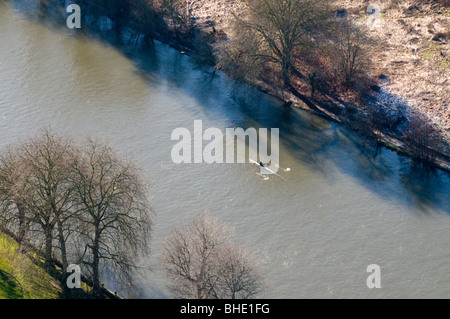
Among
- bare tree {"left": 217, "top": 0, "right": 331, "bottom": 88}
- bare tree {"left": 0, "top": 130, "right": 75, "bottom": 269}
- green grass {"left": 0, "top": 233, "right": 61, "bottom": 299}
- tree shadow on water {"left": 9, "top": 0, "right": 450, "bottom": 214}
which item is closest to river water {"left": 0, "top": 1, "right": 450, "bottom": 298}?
tree shadow on water {"left": 9, "top": 0, "right": 450, "bottom": 214}

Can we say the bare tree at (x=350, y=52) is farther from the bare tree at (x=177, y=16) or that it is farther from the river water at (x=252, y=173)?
the bare tree at (x=177, y=16)

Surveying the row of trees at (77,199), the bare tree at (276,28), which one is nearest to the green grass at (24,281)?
the row of trees at (77,199)

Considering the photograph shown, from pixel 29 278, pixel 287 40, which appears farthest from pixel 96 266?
pixel 287 40

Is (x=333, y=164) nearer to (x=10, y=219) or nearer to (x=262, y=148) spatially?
(x=262, y=148)

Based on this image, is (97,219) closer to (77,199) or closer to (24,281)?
(77,199)
